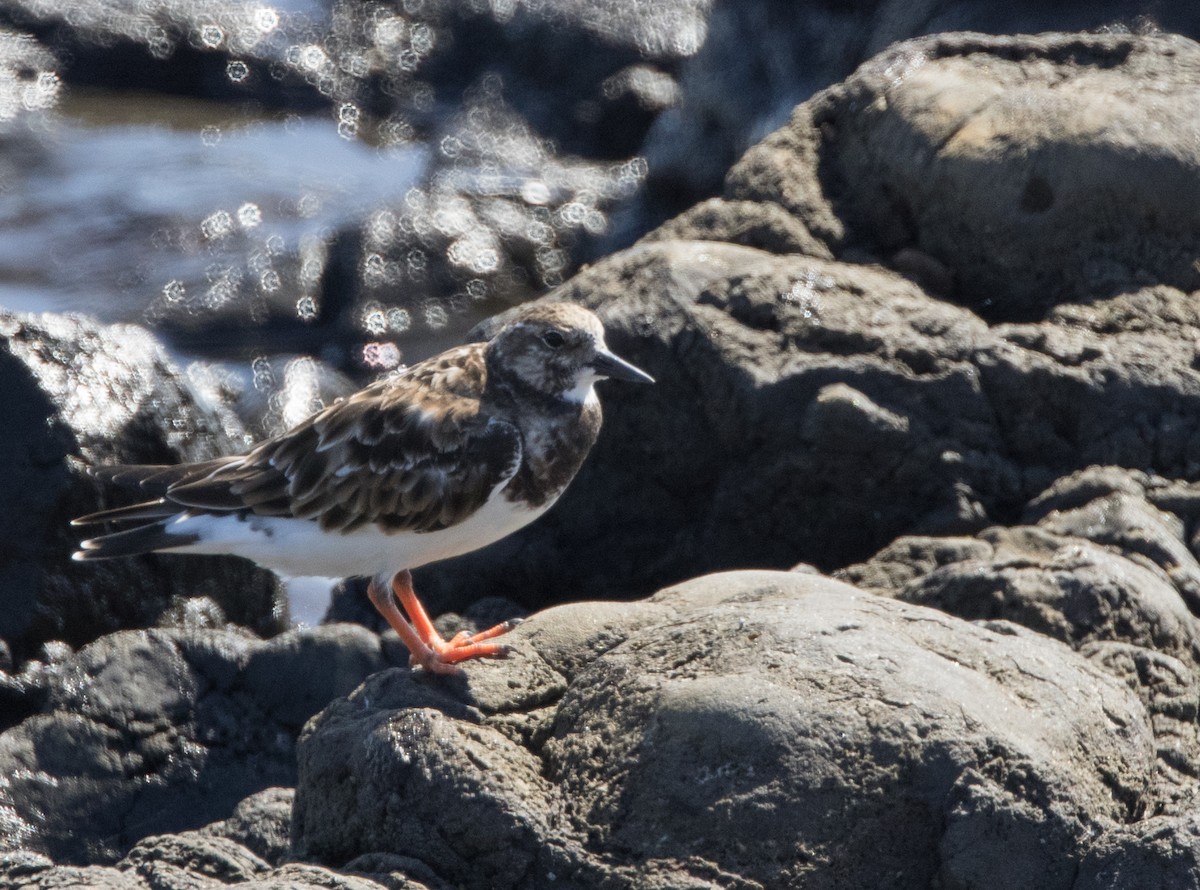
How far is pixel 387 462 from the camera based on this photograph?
5.27 metres

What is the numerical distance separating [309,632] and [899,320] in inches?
118

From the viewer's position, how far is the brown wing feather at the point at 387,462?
5.17m

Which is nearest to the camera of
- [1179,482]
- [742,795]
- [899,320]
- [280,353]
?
[742,795]

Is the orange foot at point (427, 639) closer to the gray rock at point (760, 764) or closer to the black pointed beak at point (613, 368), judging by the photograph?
the gray rock at point (760, 764)

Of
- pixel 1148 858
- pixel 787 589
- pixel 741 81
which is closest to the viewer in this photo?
pixel 1148 858

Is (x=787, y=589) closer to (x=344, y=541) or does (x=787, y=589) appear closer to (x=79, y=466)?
(x=344, y=541)

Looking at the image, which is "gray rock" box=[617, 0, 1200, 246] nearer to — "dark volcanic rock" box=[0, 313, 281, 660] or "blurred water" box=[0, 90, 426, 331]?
"blurred water" box=[0, 90, 426, 331]

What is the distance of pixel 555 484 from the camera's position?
17.4ft

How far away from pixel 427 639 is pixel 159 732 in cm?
155

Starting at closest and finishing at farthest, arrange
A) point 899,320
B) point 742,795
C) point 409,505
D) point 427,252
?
point 742,795, point 409,505, point 899,320, point 427,252

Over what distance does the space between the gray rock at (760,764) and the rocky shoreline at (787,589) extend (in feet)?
0.04

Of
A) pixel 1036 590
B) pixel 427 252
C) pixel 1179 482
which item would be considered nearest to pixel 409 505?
pixel 1036 590

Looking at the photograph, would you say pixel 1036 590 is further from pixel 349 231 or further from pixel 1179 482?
pixel 349 231

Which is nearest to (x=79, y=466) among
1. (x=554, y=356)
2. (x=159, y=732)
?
(x=159, y=732)
